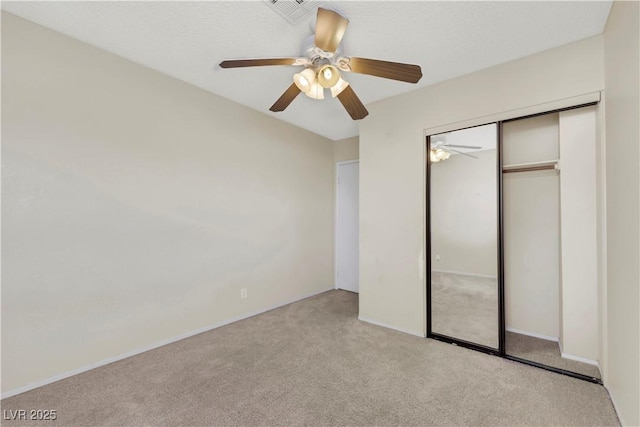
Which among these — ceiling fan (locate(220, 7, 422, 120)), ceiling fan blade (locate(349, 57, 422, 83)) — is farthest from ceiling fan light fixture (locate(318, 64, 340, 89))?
ceiling fan blade (locate(349, 57, 422, 83))

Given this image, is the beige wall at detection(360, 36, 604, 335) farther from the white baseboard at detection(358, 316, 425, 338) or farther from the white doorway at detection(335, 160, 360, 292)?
the white doorway at detection(335, 160, 360, 292)

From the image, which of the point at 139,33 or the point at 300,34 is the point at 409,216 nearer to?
the point at 300,34

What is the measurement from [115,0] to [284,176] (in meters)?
2.40

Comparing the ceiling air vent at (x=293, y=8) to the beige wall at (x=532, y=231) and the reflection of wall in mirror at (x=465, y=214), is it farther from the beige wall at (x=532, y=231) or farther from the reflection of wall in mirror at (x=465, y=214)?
the beige wall at (x=532, y=231)

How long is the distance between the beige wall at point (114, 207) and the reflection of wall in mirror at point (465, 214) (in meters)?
2.09

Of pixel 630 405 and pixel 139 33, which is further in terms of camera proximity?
pixel 139 33

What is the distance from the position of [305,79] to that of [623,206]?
83.9 inches

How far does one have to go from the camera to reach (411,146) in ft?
9.48

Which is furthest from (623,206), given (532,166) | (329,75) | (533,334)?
(329,75)

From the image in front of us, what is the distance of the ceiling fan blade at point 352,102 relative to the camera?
2.01 metres

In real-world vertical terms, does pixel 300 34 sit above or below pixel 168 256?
above

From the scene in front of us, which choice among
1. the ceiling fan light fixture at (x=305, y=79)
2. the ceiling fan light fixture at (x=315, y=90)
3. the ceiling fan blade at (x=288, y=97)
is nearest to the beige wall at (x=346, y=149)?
the ceiling fan blade at (x=288, y=97)

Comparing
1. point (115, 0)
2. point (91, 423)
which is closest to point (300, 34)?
point (115, 0)

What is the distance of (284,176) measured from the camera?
384 centimetres
